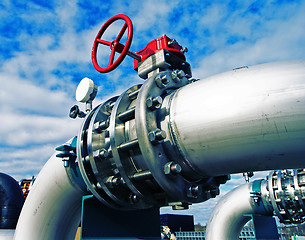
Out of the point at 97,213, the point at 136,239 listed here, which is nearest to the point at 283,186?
the point at 136,239

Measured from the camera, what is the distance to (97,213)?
1.50 m

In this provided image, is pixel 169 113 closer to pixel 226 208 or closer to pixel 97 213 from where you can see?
pixel 97 213

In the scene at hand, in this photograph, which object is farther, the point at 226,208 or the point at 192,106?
the point at 226,208

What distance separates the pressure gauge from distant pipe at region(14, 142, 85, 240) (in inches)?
18.0

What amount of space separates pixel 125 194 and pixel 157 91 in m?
0.60

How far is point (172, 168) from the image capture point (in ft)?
3.78

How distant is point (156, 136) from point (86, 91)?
0.91m

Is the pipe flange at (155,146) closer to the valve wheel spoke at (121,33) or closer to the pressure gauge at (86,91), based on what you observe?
the valve wheel spoke at (121,33)

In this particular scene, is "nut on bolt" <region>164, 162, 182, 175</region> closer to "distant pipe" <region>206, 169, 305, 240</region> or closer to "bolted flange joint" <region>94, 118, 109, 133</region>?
"bolted flange joint" <region>94, 118, 109, 133</region>

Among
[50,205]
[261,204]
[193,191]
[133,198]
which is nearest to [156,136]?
[193,191]

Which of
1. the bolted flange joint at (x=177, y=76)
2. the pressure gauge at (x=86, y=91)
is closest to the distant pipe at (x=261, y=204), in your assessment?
the bolted flange joint at (x=177, y=76)

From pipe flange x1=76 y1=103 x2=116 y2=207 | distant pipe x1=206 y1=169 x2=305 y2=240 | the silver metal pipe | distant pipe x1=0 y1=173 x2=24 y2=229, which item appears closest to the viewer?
pipe flange x1=76 y1=103 x2=116 y2=207

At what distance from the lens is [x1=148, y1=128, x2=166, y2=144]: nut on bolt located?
45.2 inches

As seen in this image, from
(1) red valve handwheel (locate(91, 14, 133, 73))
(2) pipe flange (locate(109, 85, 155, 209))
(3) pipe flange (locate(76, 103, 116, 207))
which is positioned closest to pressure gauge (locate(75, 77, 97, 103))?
(1) red valve handwheel (locate(91, 14, 133, 73))
